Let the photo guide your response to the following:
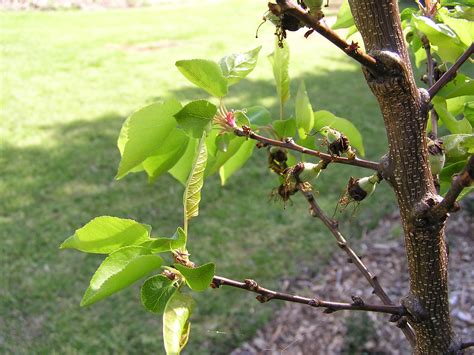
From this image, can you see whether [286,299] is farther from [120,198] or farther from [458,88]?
[120,198]

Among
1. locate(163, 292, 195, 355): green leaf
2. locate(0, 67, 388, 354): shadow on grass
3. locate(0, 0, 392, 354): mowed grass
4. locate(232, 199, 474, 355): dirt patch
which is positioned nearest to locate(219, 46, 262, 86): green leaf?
locate(163, 292, 195, 355): green leaf

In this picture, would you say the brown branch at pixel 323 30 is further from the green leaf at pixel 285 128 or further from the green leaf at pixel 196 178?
the green leaf at pixel 285 128

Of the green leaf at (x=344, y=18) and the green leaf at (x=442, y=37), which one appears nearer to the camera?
the green leaf at (x=442, y=37)

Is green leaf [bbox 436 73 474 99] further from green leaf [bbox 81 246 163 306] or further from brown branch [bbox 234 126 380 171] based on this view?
green leaf [bbox 81 246 163 306]

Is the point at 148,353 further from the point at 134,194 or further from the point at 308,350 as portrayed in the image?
the point at 134,194

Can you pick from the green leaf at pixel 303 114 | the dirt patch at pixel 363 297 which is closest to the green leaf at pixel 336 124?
the green leaf at pixel 303 114

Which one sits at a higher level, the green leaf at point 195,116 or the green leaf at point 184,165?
the green leaf at point 195,116

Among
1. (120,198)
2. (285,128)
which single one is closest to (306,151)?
(285,128)
